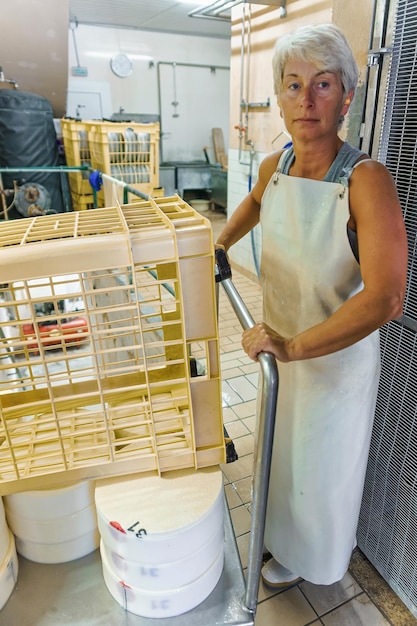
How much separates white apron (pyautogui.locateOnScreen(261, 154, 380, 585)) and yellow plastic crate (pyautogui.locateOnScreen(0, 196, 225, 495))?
34 centimetres

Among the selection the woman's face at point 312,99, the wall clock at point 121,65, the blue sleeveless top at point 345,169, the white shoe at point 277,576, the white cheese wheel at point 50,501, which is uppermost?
the wall clock at point 121,65

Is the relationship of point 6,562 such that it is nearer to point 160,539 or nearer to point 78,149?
point 160,539

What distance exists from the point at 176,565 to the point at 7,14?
6.65m

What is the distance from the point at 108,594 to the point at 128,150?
445cm

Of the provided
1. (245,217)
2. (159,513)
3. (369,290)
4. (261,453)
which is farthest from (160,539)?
(245,217)

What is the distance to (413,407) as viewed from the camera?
1.32 metres

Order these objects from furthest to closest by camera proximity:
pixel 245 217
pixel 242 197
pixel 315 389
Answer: pixel 242 197 < pixel 245 217 < pixel 315 389

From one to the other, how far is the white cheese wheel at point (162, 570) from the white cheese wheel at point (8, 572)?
0.25m

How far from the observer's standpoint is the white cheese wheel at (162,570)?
94cm

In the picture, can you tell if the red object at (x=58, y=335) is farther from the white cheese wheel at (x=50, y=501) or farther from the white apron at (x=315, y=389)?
the white apron at (x=315, y=389)

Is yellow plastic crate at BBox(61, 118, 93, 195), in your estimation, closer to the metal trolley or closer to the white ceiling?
the white ceiling

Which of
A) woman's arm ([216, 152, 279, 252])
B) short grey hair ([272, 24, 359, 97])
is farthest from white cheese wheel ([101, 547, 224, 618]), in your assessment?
short grey hair ([272, 24, 359, 97])

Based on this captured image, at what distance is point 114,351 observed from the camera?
2.80 feet

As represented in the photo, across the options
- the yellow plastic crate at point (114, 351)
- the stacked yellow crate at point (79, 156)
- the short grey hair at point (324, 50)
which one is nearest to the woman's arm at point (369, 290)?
the yellow plastic crate at point (114, 351)
